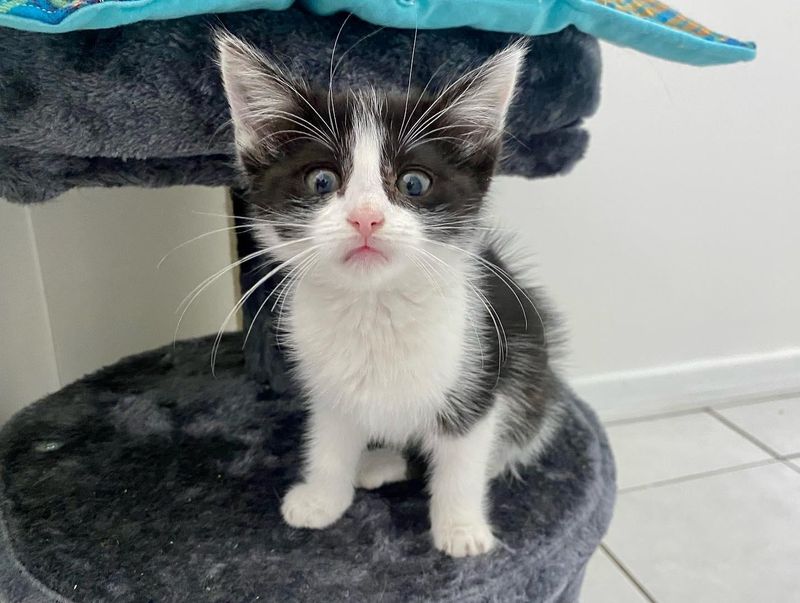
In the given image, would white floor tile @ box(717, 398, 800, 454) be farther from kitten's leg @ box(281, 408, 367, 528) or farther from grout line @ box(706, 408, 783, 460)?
kitten's leg @ box(281, 408, 367, 528)

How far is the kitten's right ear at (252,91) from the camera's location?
683mm

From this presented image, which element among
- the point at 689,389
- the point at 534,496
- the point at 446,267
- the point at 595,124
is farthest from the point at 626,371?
the point at 446,267

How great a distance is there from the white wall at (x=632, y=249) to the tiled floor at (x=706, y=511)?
0.12m

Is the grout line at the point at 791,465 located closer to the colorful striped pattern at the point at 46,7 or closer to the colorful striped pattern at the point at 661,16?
the colorful striped pattern at the point at 661,16

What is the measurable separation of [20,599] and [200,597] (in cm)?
19

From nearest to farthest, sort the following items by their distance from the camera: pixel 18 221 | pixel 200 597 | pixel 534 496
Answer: pixel 200 597
pixel 534 496
pixel 18 221

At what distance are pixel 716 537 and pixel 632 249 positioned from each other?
0.61 m

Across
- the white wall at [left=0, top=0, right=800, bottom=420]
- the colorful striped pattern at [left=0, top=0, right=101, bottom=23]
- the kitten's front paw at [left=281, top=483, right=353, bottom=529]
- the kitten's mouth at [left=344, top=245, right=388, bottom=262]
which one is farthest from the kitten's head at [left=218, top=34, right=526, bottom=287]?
the white wall at [left=0, top=0, right=800, bottom=420]

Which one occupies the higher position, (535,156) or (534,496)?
(535,156)

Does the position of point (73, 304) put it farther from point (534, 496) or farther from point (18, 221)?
point (534, 496)

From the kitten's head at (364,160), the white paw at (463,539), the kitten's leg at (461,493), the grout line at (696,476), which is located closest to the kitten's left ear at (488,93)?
the kitten's head at (364,160)

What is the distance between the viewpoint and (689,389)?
5.64 ft

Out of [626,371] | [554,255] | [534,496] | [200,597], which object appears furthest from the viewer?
[626,371]

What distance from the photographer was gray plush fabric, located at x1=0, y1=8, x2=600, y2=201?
26.9 inches
